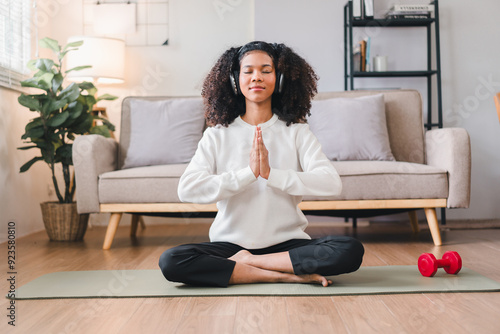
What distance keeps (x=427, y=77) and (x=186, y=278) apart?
2684 millimetres

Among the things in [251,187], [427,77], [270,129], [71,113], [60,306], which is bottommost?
[60,306]

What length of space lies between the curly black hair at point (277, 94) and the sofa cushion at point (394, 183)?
0.82m

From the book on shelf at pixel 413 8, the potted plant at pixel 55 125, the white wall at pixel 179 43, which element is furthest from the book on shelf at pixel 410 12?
the potted plant at pixel 55 125

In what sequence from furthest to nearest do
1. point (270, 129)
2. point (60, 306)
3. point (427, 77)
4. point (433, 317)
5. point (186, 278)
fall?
point (427, 77) → point (270, 129) → point (186, 278) → point (60, 306) → point (433, 317)

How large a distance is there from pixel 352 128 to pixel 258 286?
147 cm

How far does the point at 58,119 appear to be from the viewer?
284 centimetres

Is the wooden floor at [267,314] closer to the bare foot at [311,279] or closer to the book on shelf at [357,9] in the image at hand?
the bare foot at [311,279]

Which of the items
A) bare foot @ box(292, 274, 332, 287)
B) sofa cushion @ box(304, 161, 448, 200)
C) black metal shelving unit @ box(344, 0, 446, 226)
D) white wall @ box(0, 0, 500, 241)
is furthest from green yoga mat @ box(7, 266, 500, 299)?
white wall @ box(0, 0, 500, 241)

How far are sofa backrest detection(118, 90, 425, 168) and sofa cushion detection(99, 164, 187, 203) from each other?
0.44 metres

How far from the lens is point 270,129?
1.72 m

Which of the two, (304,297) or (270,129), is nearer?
Answer: (304,297)

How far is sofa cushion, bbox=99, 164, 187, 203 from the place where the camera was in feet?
8.23

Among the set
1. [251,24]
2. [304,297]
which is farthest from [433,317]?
[251,24]

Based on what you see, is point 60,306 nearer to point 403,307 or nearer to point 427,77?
point 403,307
